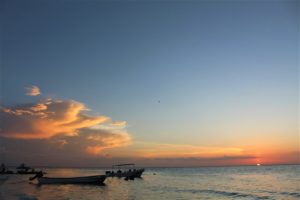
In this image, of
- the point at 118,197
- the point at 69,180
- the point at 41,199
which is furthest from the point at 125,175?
the point at 41,199

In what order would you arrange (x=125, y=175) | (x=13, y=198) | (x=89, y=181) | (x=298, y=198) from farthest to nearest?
(x=125, y=175), (x=89, y=181), (x=298, y=198), (x=13, y=198)

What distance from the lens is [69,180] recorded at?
59.4 m

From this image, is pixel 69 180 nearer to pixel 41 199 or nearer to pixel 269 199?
pixel 41 199

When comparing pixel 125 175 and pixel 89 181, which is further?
pixel 125 175

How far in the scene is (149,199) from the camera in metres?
40.3

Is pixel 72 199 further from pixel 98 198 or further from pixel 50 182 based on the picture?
pixel 50 182

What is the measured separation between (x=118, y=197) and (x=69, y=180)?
20.1 metres

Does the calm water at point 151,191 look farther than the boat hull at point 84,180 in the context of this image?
No

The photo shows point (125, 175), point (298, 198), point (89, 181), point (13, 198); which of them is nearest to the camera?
point (13, 198)

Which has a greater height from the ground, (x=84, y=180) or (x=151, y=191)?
(x=84, y=180)

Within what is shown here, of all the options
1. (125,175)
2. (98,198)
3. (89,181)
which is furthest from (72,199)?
(125,175)

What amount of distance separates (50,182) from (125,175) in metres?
20.7

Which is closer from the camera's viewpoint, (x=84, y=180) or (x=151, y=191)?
(x=151, y=191)

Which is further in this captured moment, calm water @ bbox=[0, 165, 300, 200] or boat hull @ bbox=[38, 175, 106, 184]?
boat hull @ bbox=[38, 175, 106, 184]
